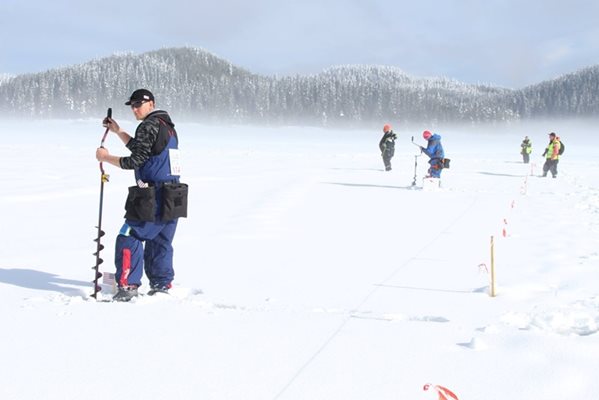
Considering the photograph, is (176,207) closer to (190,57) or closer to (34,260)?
(34,260)

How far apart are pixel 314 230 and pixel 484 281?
347 cm

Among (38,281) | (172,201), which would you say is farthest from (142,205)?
(38,281)

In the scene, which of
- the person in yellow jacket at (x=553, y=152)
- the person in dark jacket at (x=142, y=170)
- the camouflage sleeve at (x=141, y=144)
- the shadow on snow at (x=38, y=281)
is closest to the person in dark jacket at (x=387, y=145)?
the person in yellow jacket at (x=553, y=152)

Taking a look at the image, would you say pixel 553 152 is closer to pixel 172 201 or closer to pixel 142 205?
pixel 172 201

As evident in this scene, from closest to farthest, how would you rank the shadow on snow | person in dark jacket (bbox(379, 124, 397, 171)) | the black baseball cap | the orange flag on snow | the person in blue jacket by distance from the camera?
the orange flag on snow
the black baseball cap
the shadow on snow
the person in blue jacket
person in dark jacket (bbox(379, 124, 397, 171))

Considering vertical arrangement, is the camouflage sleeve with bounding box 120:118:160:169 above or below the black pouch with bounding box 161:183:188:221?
above

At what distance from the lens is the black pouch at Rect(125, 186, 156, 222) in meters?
4.04

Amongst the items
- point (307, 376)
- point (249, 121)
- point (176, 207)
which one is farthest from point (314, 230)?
point (249, 121)

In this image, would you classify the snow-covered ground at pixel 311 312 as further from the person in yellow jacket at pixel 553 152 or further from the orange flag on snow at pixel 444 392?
the person in yellow jacket at pixel 553 152

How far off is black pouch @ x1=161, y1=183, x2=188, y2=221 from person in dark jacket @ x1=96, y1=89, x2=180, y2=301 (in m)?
0.04

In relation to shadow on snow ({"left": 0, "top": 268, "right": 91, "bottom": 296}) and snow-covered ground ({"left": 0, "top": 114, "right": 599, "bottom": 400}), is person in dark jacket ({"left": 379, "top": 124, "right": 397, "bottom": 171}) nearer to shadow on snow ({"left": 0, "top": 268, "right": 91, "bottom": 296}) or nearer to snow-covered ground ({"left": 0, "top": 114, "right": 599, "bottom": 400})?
snow-covered ground ({"left": 0, "top": 114, "right": 599, "bottom": 400})

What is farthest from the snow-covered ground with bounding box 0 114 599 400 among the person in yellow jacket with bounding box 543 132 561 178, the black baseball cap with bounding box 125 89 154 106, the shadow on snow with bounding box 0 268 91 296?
the person in yellow jacket with bounding box 543 132 561 178

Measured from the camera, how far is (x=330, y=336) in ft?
11.1

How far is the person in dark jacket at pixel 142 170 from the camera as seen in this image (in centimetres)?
403
